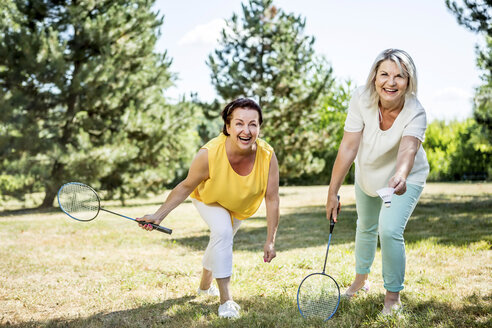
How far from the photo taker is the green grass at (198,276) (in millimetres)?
3793

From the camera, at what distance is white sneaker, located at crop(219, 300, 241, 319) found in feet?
12.3

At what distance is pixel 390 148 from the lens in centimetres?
362

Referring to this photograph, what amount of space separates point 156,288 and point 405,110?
2.99m

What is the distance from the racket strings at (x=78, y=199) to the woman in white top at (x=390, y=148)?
6.78 ft

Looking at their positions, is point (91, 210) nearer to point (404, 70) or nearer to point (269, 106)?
point (404, 70)

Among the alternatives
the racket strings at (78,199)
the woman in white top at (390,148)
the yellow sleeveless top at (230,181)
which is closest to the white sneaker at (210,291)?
the yellow sleeveless top at (230,181)

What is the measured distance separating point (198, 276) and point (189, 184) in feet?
5.86

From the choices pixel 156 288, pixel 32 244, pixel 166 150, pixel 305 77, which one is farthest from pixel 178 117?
pixel 156 288

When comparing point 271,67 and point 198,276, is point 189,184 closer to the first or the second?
point 198,276

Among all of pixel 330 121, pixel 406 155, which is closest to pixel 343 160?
pixel 406 155

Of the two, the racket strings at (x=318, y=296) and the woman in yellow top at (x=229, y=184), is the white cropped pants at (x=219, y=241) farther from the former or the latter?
the racket strings at (x=318, y=296)

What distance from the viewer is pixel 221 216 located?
4.01 metres

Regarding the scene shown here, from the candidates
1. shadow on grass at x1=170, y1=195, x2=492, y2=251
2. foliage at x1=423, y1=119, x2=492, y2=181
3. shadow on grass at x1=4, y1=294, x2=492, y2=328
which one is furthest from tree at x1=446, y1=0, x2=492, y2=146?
foliage at x1=423, y1=119, x2=492, y2=181

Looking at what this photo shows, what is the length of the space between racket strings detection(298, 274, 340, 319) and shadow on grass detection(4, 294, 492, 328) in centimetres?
9
